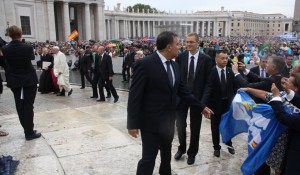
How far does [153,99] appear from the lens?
10.1 ft

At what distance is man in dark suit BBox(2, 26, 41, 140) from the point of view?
5.02 metres

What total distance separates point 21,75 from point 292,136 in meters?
4.47

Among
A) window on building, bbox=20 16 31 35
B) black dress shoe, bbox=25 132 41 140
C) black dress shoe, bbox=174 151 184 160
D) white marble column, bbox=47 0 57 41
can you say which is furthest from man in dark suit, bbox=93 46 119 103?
white marble column, bbox=47 0 57 41

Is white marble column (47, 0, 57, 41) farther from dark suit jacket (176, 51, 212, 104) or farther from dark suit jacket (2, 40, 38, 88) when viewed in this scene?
dark suit jacket (176, 51, 212, 104)

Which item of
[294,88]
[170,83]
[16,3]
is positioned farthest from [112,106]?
[16,3]

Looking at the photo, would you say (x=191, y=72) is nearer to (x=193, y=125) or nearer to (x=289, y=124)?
(x=193, y=125)

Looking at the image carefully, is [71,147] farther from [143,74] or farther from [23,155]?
[143,74]

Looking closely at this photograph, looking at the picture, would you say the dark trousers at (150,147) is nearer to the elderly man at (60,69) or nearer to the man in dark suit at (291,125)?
the man in dark suit at (291,125)

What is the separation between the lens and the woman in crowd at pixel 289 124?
8.82ft

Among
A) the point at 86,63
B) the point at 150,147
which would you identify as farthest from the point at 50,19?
the point at 150,147

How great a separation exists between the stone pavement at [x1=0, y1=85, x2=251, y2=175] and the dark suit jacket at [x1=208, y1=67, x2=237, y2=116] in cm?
80

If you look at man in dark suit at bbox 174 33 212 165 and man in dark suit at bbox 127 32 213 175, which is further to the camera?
man in dark suit at bbox 174 33 212 165

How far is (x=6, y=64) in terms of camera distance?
5.20m

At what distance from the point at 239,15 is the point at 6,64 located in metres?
167
